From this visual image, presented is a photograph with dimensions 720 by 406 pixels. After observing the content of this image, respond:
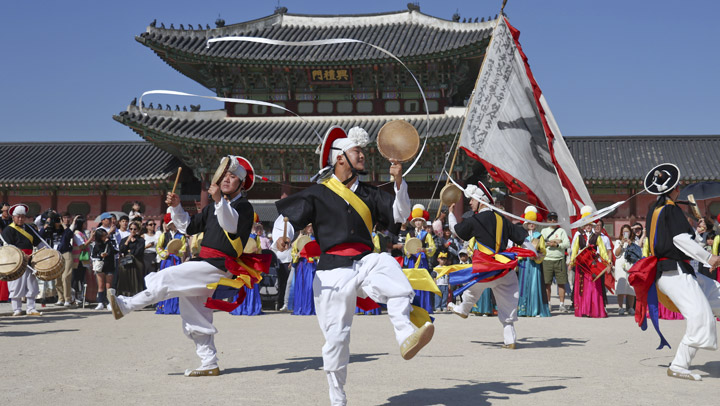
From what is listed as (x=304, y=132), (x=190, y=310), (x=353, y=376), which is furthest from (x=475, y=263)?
(x=304, y=132)

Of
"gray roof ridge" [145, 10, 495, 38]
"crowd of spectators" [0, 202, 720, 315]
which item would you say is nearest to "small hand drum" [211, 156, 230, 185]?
"crowd of spectators" [0, 202, 720, 315]

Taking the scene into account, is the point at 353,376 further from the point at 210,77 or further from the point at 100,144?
the point at 100,144

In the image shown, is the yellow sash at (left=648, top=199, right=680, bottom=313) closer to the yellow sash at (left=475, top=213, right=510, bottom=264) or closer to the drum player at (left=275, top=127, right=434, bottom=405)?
the yellow sash at (left=475, top=213, right=510, bottom=264)

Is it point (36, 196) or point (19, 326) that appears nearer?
point (19, 326)

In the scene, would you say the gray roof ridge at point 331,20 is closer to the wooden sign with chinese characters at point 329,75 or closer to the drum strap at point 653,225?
the wooden sign with chinese characters at point 329,75

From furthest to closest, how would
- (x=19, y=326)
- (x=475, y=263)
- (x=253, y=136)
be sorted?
(x=253, y=136) < (x=19, y=326) < (x=475, y=263)

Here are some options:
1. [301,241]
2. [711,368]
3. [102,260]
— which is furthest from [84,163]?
[711,368]

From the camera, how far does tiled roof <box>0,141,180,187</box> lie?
66.5 ft

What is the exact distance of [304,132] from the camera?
1892 cm

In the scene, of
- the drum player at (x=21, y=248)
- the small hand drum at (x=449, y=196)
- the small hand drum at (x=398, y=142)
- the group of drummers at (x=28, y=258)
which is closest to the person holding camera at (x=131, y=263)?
the group of drummers at (x=28, y=258)

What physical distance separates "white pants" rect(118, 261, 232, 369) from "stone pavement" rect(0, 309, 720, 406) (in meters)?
0.30

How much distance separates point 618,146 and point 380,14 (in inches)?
351

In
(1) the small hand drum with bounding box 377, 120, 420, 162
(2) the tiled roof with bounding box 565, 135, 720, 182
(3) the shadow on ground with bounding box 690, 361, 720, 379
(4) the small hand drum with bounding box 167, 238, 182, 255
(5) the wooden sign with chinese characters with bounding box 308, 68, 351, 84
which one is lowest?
(3) the shadow on ground with bounding box 690, 361, 720, 379

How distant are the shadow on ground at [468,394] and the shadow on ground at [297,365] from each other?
1345 millimetres
